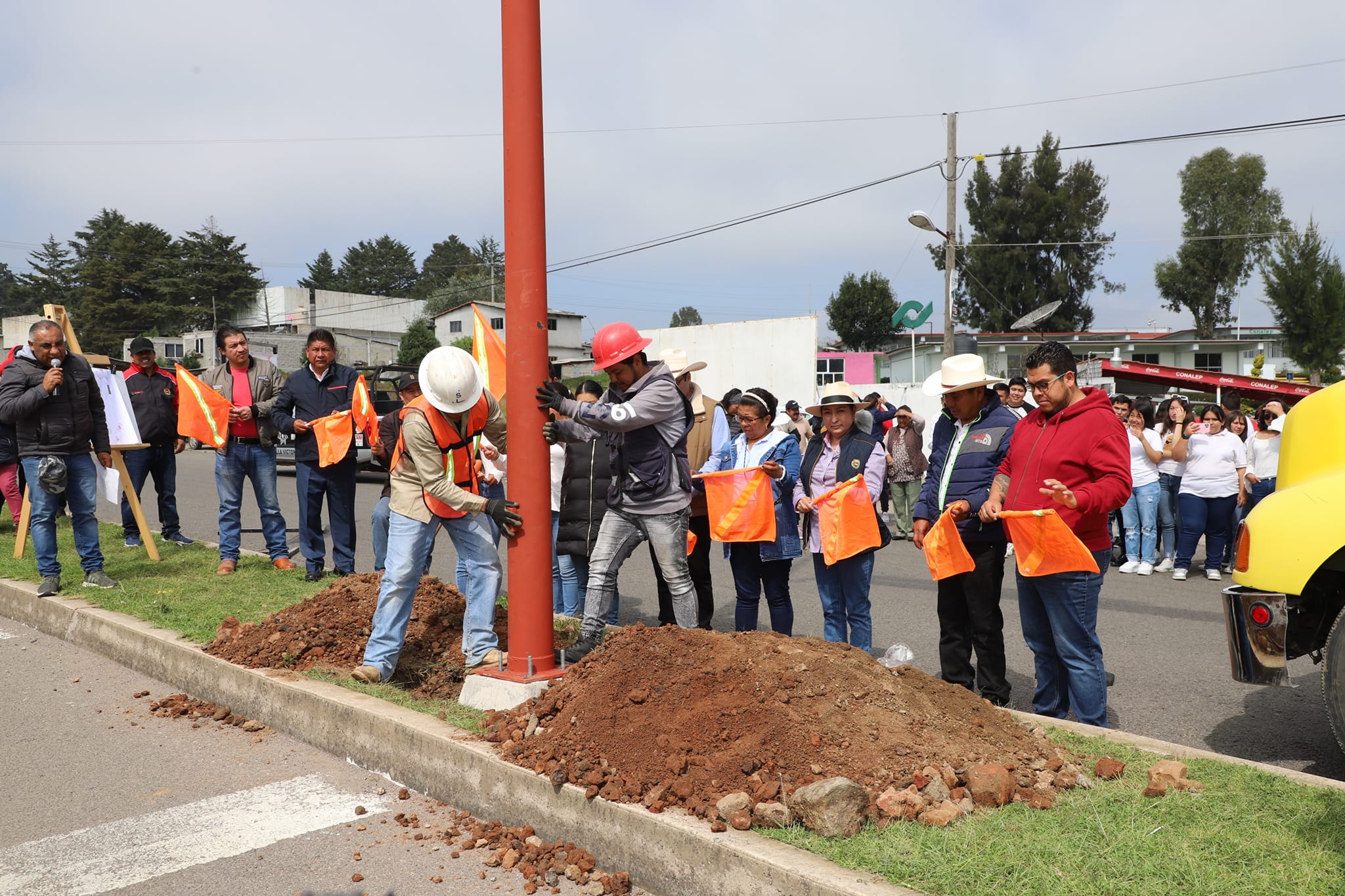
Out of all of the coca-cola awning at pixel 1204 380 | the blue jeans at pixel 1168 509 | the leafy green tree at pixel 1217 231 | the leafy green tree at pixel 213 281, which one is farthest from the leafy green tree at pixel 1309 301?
the leafy green tree at pixel 213 281

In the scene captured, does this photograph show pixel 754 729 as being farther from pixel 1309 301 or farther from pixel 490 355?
pixel 1309 301

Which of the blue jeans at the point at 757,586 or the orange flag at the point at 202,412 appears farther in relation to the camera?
the orange flag at the point at 202,412

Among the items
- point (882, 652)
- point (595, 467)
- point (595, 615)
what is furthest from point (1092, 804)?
point (595, 467)

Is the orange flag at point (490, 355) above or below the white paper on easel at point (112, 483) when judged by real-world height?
above

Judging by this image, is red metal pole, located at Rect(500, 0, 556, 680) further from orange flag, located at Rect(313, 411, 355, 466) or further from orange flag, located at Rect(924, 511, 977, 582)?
orange flag, located at Rect(313, 411, 355, 466)

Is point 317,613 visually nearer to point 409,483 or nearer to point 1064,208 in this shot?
point 409,483

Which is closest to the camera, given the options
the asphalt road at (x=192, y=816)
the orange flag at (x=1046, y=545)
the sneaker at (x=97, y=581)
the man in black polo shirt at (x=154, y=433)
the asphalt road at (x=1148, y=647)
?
the asphalt road at (x=192, y=816)

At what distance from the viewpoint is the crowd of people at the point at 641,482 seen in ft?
16.6

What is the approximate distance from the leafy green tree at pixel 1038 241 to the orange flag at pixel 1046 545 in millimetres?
62740

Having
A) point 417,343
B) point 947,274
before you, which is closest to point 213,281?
point 417,343

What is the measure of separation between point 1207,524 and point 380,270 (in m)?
110

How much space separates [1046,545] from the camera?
4906 mm

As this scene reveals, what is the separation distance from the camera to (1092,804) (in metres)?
3.61

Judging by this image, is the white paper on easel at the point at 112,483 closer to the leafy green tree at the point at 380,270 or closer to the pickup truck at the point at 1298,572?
the pickup truck at the point at 1298,572
